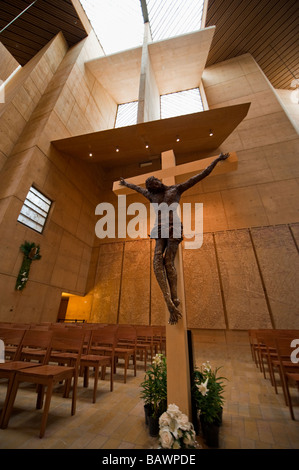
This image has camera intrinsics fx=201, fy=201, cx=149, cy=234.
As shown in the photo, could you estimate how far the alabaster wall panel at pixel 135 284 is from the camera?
705cm

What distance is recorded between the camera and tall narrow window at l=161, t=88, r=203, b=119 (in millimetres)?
10945

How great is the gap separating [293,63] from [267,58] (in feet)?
4.22

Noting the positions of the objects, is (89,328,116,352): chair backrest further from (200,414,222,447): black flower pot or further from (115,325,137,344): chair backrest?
(200,414,222,447): black flower pot

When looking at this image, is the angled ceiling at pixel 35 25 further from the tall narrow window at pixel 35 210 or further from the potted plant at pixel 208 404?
the potted plant at pixel 208 404

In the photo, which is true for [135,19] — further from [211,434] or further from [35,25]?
[211,434]

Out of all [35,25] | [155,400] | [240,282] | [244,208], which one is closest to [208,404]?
[155,400]

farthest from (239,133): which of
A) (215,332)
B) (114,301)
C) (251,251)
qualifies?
(114,301)

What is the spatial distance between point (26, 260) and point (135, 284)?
3643mm

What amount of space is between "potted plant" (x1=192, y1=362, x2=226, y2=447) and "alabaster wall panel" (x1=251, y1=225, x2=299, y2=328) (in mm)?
4873

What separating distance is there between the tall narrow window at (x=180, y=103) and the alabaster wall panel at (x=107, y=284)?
8.23 meters

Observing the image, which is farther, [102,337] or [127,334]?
[127,334]

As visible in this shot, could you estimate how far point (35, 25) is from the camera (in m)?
8.63

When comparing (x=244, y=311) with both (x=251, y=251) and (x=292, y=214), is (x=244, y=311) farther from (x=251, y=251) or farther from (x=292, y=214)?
(x=292, y=214)

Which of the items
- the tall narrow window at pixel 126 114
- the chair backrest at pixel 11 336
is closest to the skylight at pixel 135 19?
the tall narrow window at pixel 126 114
